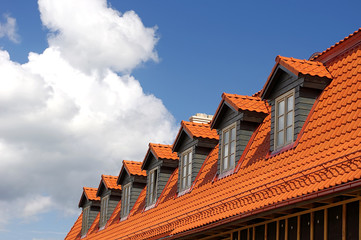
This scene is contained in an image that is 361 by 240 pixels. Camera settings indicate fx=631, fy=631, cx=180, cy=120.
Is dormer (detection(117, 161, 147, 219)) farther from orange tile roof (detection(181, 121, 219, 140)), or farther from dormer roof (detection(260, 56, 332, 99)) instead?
dormer roof (detection(260, 56, 332, 99))

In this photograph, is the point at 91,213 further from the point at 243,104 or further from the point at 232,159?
the point at 243,104

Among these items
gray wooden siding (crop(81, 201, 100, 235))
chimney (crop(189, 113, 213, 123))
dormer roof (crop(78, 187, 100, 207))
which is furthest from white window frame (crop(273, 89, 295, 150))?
dormer roof (crop(78, 187, 100, 207))

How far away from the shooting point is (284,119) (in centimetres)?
1570

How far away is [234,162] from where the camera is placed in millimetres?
17797

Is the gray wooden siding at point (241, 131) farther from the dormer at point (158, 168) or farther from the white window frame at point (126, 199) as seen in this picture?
the white window frame at point (126, 199)

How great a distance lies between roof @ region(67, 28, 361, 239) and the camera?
11539 millimetres

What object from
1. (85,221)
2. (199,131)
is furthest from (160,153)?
(85,221)

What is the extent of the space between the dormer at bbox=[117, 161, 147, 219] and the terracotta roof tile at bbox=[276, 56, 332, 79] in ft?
41.5

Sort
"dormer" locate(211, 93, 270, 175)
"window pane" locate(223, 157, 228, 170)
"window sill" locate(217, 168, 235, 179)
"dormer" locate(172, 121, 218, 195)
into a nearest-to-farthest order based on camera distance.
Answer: "window sill" locate(217, 168, 235, 179)
"dormer" locate(211, 93, 270, 175)
"window pane" locate(223, 157, 228, 170)
"dormer" locate(172, 121, 218, 195)

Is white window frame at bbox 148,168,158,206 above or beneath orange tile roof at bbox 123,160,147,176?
beneath

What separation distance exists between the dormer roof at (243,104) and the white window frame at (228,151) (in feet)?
1.85

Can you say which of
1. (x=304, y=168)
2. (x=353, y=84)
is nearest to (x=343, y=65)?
(x=353, y=84)

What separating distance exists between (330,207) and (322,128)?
9.63 ft

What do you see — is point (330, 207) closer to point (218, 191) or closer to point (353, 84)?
point (353, 84)
